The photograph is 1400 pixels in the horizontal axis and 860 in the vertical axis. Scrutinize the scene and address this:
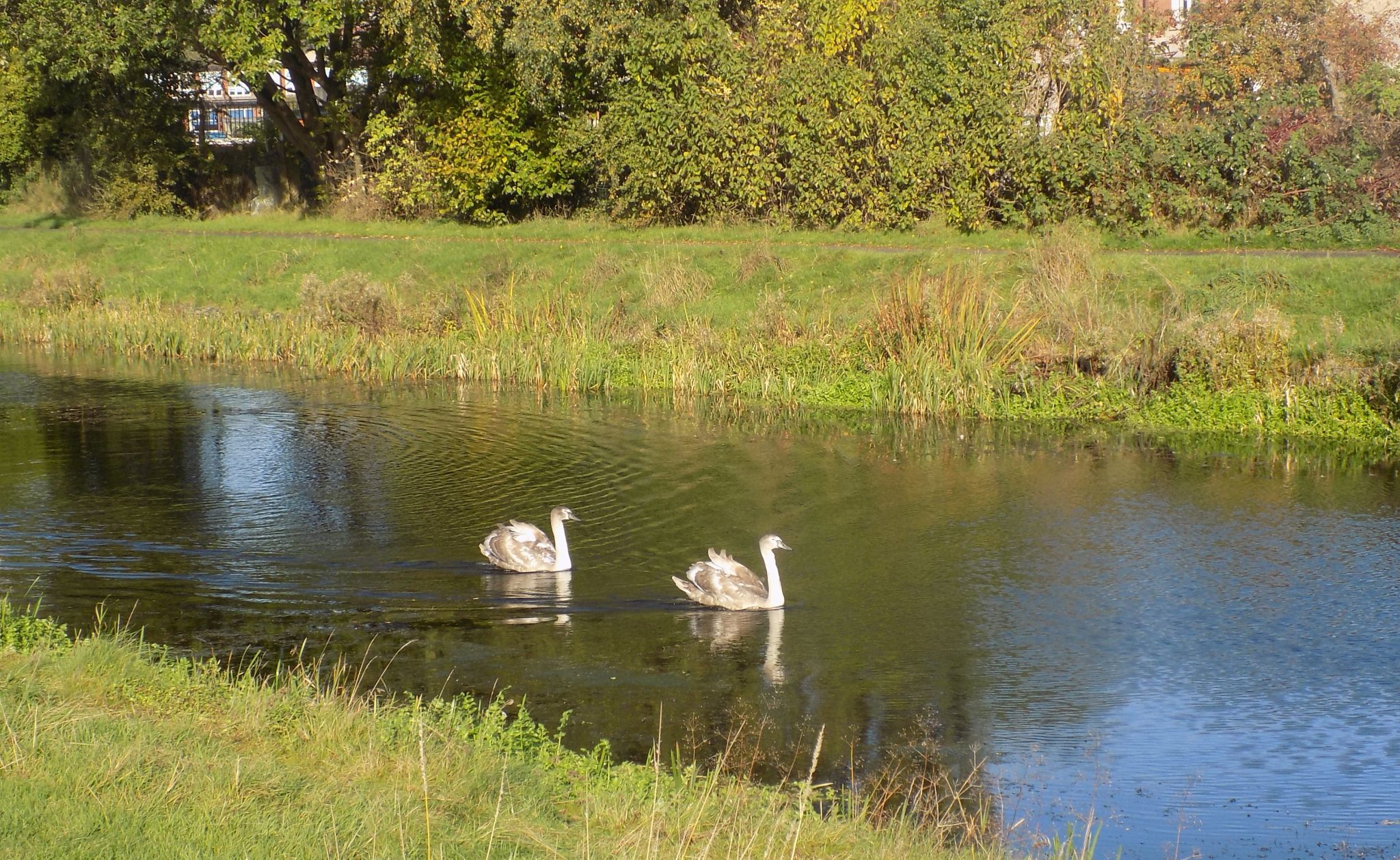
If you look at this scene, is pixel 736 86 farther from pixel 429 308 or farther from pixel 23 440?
pixel 23 440

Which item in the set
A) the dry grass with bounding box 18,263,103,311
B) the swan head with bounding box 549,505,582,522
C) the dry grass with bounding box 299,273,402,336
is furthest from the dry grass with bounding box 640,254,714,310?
the swan head with bounding box 549,505,582,522

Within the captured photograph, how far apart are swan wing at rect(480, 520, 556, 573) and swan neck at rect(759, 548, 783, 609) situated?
2.36 metres

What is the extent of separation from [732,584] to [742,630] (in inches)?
24.8

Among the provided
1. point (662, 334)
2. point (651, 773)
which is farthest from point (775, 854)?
point (662, 334)

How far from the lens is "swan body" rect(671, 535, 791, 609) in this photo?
14203 mm

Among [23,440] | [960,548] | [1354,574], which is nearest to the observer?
[1354,574]

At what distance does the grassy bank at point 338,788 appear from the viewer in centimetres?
730

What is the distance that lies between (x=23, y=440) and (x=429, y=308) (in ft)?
34.5

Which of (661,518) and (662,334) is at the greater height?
(662,334)

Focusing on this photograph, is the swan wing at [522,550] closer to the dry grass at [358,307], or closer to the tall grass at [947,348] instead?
the tall grass at [947,348]

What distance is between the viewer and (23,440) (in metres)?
22.0

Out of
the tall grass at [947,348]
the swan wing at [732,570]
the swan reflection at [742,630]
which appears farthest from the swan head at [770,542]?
the tall grass at [947,348]

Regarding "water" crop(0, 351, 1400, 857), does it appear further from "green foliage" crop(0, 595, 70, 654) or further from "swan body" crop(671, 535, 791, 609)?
"green foliage" crop(0, 595, 70, 654)

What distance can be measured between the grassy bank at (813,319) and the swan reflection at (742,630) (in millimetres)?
11271
